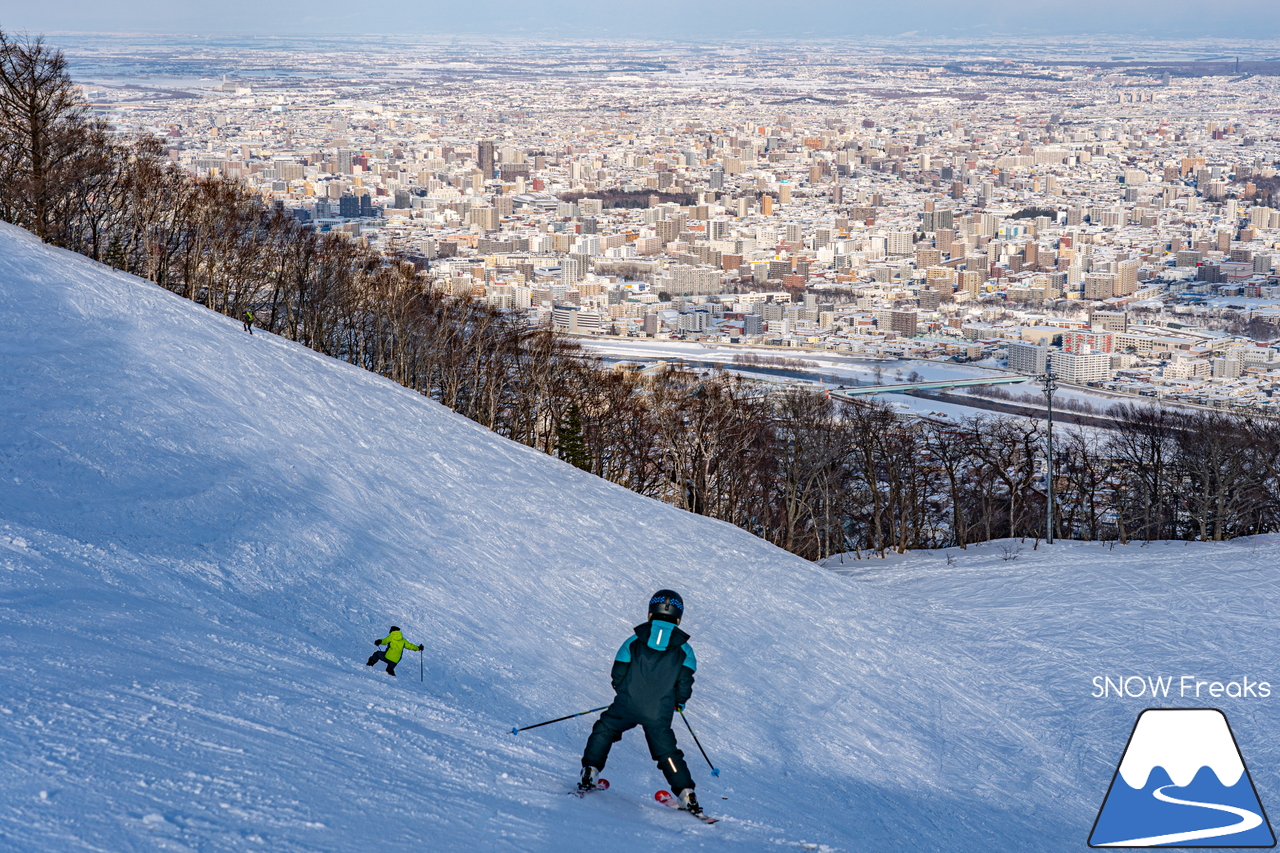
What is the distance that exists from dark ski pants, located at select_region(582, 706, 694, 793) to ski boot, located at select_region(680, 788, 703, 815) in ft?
0.10

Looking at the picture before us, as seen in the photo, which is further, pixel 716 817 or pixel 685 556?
pixel 685 556

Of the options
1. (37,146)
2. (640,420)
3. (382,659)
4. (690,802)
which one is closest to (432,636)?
(382,659)

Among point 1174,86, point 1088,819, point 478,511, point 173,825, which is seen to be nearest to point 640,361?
point 478,511

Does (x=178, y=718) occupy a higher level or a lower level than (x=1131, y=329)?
higher

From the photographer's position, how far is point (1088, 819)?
7938 mm

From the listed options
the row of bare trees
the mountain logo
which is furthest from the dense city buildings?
the mountain logo

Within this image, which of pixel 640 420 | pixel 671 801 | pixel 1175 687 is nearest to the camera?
pixel 671 801

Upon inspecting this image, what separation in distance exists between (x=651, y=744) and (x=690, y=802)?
39 cm

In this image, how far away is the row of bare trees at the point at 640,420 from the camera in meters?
21.8

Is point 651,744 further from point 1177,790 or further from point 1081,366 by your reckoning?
point 1081,366

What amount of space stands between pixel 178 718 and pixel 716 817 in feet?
8.08

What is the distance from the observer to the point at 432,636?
Answer: 8070 millimetres

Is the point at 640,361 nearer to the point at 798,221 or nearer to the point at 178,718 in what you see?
the point at 178,718

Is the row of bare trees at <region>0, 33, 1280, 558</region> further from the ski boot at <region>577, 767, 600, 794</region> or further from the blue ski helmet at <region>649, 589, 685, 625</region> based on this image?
the blue ski helmet at <region>649, 589, 685, 625</region>
